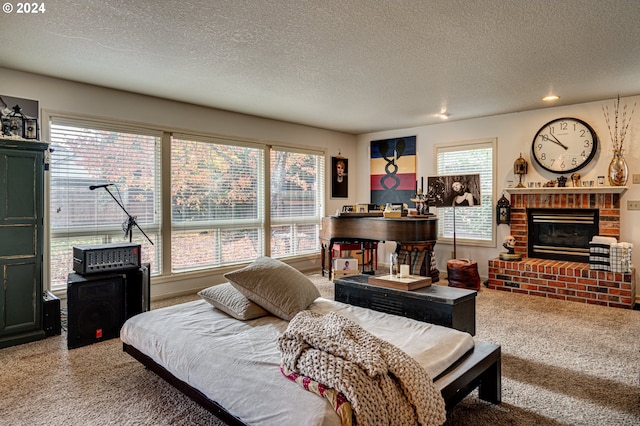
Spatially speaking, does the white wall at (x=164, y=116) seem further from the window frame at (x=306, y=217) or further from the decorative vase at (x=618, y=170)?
the decorative vase at (x=618, y=170)

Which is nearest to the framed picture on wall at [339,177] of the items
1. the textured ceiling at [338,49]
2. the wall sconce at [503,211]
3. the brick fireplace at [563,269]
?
the textured ceiling at [338,49]

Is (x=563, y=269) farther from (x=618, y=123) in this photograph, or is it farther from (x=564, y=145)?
(x=618, y=123)

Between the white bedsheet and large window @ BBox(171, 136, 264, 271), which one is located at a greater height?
large window @ BBox(171, 136, 264, 271)

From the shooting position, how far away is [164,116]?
4691mm

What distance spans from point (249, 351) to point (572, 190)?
475 centimetres

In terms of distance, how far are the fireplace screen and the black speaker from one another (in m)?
5.14

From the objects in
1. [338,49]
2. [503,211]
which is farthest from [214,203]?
[503,211]

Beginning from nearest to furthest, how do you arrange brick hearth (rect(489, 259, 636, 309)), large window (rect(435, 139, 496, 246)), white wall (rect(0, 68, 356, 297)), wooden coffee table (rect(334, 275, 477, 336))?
wooden coffee table (rect(334, 275, 477, 336))
white wall (rect(0, 68, 356, 297))
brick hearth (rect(489, 259, 636, 309))
large window (rect(435, 139, 496, 246))

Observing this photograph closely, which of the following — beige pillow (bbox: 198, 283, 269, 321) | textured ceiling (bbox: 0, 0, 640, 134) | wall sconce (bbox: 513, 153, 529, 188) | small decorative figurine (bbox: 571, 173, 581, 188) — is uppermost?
textured ceiling (bbox: 0, 0, 640, 134)

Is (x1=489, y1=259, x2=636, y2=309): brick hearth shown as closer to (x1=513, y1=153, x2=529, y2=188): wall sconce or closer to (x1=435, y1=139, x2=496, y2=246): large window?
(x1=435, y1=139, x2=496, y2=246): large window

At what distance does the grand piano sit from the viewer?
4.84 metres

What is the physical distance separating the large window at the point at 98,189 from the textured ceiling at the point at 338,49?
57cm

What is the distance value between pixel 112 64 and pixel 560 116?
5.28 meters

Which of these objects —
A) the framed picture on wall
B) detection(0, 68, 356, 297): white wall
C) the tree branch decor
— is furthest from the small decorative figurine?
detection(0, 68, 356, 297): white wall
